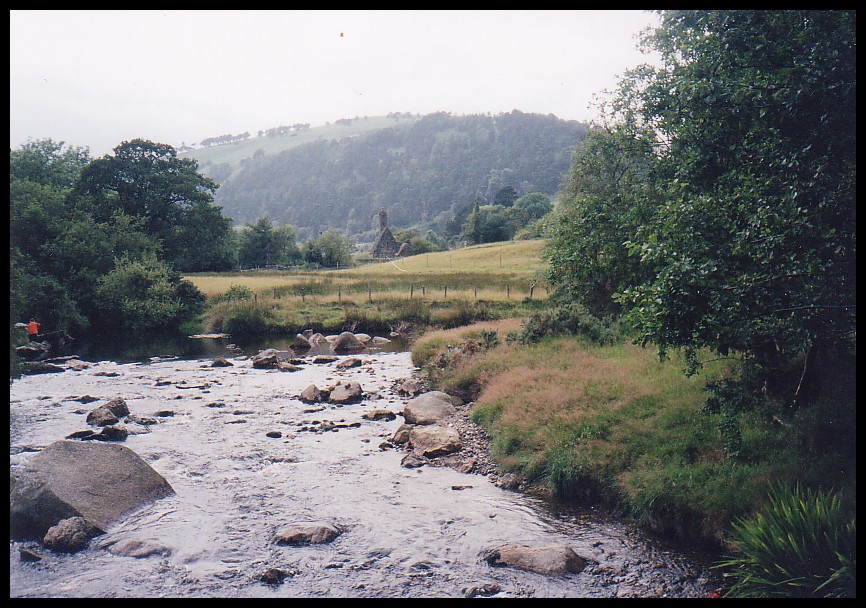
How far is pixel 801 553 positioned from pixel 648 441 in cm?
563

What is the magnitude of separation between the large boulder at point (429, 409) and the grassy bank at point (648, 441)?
3.72ft

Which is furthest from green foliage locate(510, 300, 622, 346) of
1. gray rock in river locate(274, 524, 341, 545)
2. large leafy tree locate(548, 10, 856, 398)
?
gray rock in river locate(274, 524, 341, 545)

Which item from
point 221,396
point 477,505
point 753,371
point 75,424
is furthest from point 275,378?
point 753,371

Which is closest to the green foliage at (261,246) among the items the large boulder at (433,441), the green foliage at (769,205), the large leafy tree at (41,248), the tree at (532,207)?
the large leafy tree at (41,248)

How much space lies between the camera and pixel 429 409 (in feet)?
66.9

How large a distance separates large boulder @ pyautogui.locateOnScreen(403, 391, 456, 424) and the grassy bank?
3.72 ft

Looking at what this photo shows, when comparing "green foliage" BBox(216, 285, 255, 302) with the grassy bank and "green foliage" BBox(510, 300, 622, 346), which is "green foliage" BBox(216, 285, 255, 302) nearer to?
"green foliage" BBox(510, 300, 622, 346)

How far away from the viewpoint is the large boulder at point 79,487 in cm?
1173

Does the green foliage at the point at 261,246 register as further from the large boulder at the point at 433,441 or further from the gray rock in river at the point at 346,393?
the large boulder at the point at 433,441

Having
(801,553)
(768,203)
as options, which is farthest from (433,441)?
(768,203)

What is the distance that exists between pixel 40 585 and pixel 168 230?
183ft

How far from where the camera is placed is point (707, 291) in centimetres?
984

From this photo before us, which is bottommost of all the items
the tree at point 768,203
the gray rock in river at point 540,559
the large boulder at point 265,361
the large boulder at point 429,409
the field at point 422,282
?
the large boulder at point 265,361
